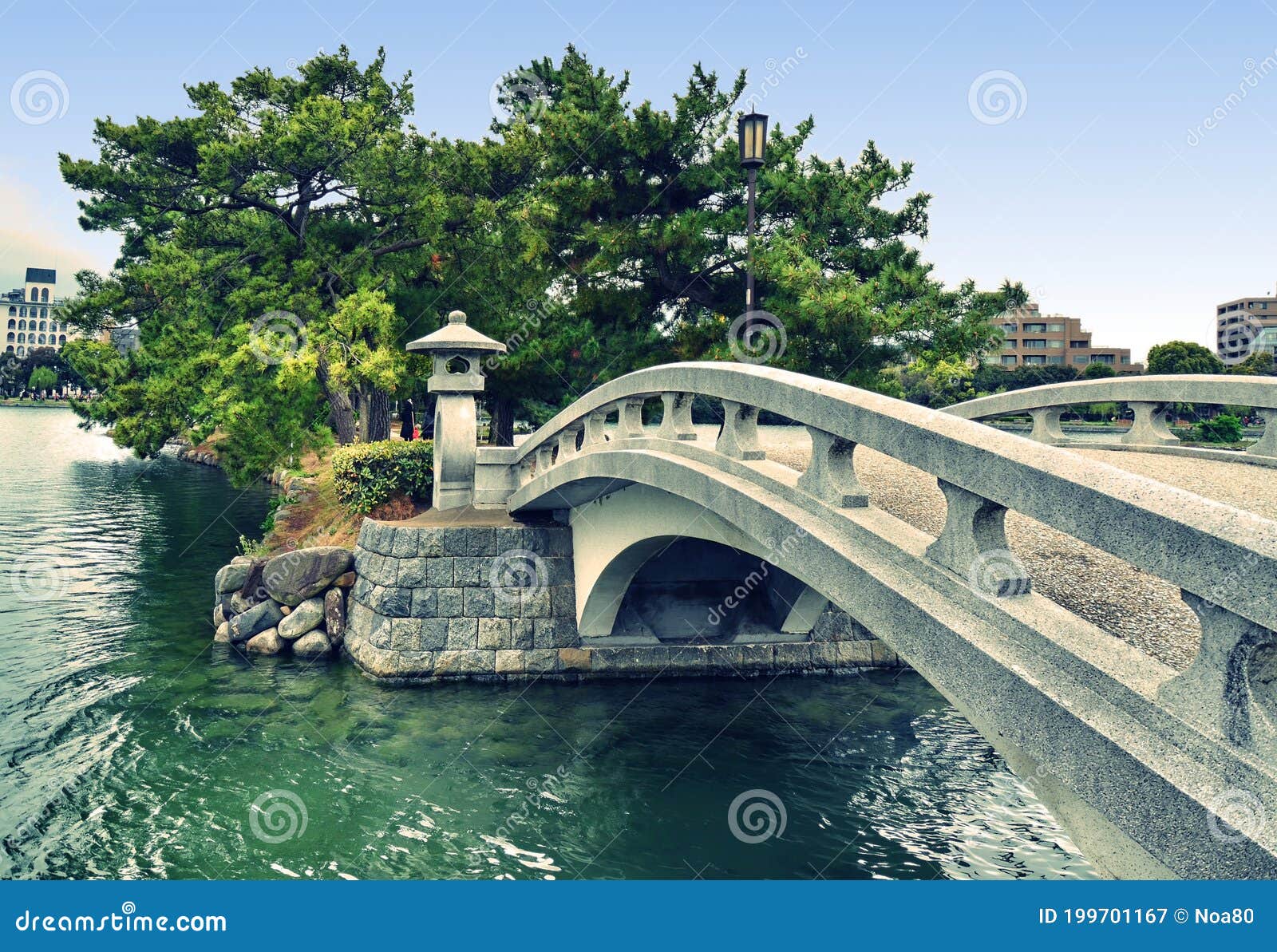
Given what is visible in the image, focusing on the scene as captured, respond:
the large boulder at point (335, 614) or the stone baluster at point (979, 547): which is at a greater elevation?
the stone baluster at point (979, 547)

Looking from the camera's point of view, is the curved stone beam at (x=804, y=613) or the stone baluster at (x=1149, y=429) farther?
the curved stone beam at (x=804, y=613)

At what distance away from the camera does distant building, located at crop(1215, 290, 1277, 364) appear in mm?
79125

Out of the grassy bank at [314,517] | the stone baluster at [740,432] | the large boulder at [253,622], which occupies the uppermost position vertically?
the stone baluster at [740,432]

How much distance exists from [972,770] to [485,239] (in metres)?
17.4

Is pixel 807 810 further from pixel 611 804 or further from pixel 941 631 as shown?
pixel 941 631

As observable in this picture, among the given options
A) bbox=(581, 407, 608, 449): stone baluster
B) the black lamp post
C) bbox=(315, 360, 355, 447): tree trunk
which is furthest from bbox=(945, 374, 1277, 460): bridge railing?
bbox=(315, 360, 355, 447): tree trunk

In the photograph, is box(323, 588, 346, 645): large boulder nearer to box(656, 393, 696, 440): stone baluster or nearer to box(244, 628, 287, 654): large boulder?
box(244, 628, 287, 654): large boulder

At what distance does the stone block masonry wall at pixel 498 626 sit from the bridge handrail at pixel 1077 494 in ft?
28.2

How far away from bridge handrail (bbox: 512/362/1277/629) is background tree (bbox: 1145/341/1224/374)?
36010 millimetres

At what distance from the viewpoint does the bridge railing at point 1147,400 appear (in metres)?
8.46

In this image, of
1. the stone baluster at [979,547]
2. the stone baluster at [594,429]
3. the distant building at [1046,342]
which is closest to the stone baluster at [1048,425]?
the stone baluster at [594,429]

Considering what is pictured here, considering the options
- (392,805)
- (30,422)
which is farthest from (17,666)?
(30,422)

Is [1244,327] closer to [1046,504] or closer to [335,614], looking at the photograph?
[335,614]

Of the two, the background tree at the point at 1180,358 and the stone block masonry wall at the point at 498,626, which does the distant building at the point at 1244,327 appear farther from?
the stone block masonry wall at the point at 498,626
